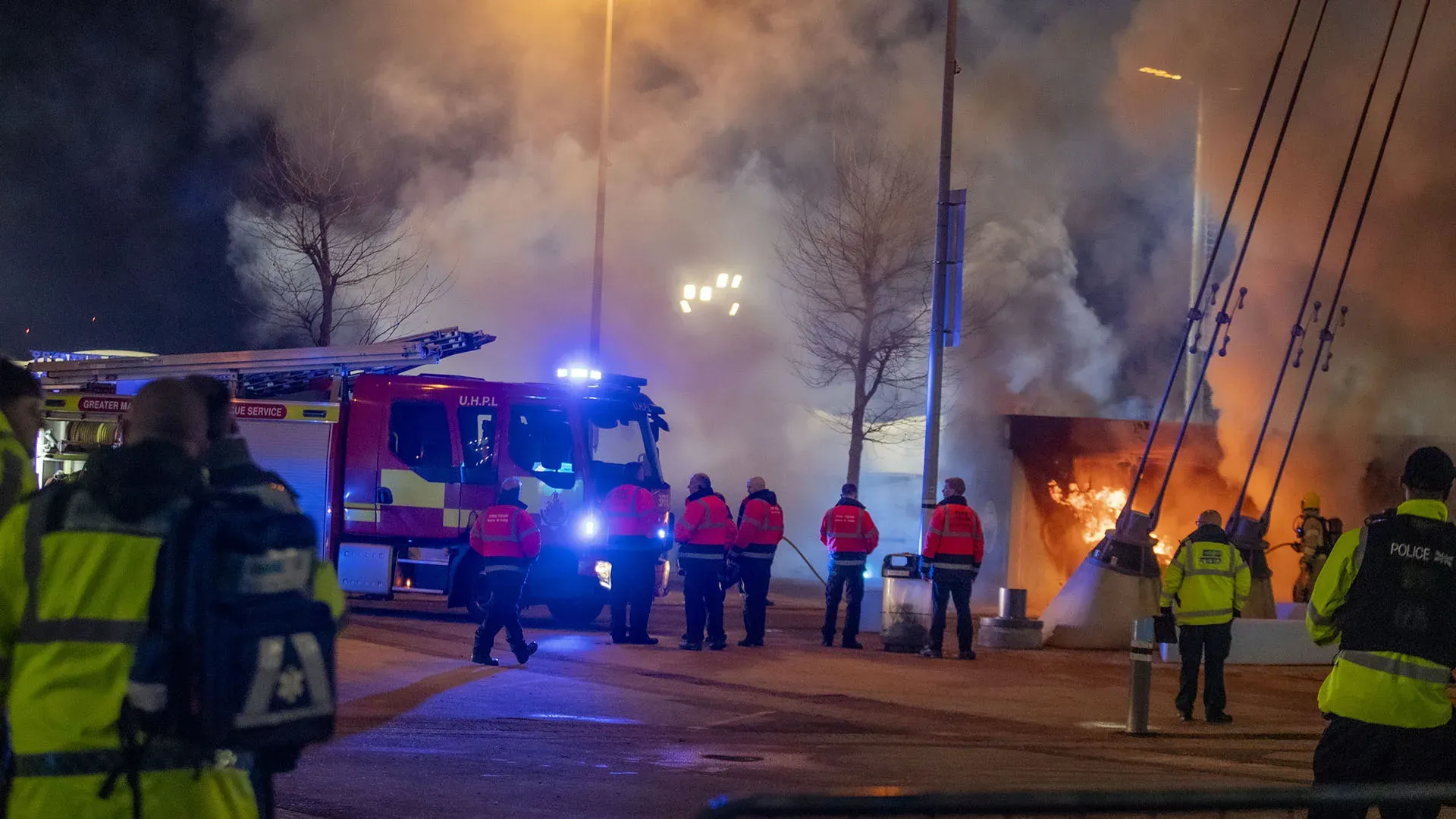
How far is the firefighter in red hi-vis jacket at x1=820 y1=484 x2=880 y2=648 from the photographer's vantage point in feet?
42.8

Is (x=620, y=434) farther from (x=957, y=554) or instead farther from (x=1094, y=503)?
(x=1094, y=503)

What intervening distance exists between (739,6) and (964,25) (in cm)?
427

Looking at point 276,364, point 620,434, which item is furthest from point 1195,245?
point 276,364

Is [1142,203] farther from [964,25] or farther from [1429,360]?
[1429,360]

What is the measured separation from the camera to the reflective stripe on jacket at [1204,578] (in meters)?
9.67

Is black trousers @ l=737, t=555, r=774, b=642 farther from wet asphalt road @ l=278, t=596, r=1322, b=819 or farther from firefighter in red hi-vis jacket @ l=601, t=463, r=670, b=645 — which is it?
firefighter in red hi-vis jacket @ l=601, t=463, r=670, b=645

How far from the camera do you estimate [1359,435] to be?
65.6 feet

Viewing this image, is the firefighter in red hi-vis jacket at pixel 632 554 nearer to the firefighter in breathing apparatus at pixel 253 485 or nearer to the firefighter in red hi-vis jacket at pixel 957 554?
the firefighter in red hi-vis jacket at pixel 957 554

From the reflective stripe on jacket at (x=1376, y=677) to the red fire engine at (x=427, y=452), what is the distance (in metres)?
9.45

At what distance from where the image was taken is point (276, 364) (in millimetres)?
14031

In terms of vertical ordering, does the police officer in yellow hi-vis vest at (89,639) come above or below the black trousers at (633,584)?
above

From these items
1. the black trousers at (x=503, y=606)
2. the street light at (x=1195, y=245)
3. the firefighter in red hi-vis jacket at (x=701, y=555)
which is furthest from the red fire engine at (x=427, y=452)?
the street light at (x=1195, y=245)

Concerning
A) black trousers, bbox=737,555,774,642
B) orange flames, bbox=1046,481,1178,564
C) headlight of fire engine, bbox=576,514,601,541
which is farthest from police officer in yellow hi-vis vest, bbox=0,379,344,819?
orange flames, bbox=1046,481,1178,564

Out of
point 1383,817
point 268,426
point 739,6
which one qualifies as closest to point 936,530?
point 268,426
